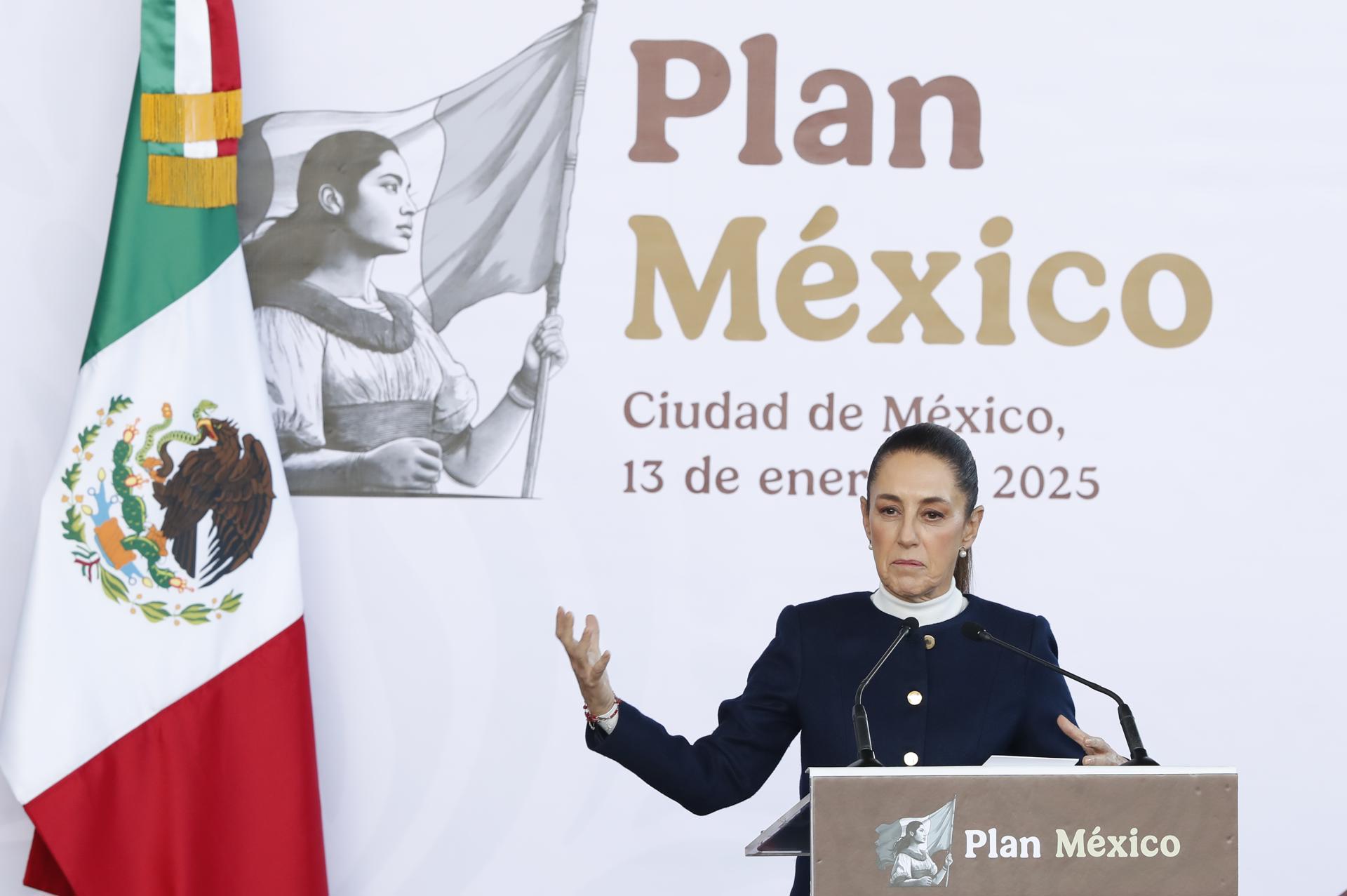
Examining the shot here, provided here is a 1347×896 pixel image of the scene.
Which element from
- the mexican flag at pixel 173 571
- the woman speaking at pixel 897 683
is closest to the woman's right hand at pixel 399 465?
the mexican flag at pixel 173 571

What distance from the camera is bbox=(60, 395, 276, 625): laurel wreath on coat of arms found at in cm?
275

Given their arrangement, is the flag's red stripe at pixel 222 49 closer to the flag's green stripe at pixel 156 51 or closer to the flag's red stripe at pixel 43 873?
the flag's green stripe at pixel 156 51

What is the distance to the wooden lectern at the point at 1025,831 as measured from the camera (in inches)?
52.7

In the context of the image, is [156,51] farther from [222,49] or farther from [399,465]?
[399,465]

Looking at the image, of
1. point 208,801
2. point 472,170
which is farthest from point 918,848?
point 472,170

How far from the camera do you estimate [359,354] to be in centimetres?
296

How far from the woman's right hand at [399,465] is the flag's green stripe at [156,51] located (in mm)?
849

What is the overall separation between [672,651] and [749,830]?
0.42 m

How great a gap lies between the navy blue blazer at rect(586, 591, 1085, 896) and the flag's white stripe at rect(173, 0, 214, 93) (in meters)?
1.68

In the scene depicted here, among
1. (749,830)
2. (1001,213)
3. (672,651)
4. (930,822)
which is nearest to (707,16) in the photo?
(1001,213)

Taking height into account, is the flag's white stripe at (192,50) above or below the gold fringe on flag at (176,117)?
above

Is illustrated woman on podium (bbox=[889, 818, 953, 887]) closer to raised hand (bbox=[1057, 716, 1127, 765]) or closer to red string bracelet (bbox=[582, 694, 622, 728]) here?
raised hand (bbox=[1057, 716, 1127, 765])

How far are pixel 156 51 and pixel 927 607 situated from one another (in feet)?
6.33

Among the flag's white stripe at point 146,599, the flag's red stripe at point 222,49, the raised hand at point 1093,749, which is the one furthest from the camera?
the flag's red stripe at point 222,49
